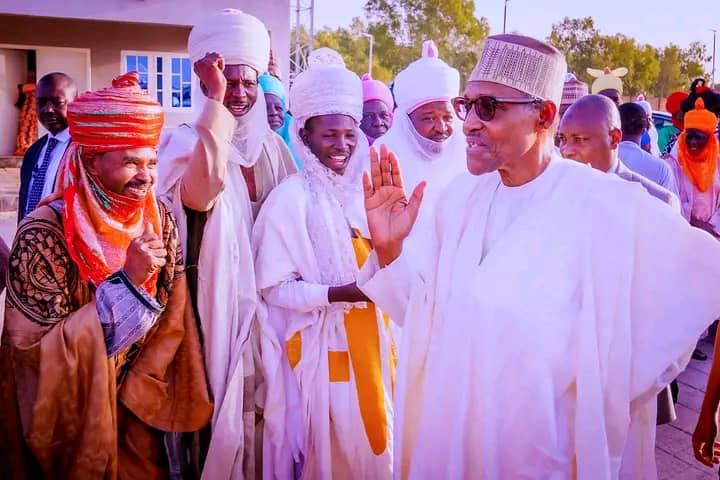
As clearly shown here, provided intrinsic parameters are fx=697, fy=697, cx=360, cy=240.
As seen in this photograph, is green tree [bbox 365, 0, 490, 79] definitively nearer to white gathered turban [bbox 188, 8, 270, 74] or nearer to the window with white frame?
the window with white frame

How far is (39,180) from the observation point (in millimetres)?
4590

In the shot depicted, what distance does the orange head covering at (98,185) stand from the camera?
2.42m

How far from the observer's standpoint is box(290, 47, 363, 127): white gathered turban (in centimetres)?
339

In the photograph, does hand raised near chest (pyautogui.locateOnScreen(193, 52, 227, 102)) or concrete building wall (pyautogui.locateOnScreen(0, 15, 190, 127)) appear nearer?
hand raised near chest (pyautogui.locateOnScreen(193, 52, 227, 102))

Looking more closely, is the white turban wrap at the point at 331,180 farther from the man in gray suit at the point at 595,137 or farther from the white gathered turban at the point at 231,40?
the man in gray suit at the point at 595,137

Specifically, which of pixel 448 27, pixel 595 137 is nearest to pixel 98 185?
pixel 595 137

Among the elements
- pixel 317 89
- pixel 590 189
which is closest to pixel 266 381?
pixel 317 89

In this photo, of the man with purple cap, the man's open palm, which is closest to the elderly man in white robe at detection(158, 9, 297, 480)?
the man's open palm

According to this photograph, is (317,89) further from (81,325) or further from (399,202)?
(81,325)

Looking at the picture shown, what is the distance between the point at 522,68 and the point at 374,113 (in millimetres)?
3466

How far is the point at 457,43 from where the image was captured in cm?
4084

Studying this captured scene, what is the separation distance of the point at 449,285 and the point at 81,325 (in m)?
1.27

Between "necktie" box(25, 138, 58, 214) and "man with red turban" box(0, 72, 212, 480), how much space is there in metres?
2.23

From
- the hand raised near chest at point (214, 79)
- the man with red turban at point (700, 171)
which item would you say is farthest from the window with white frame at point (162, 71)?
the hand raised near chest at point (214, 79)
